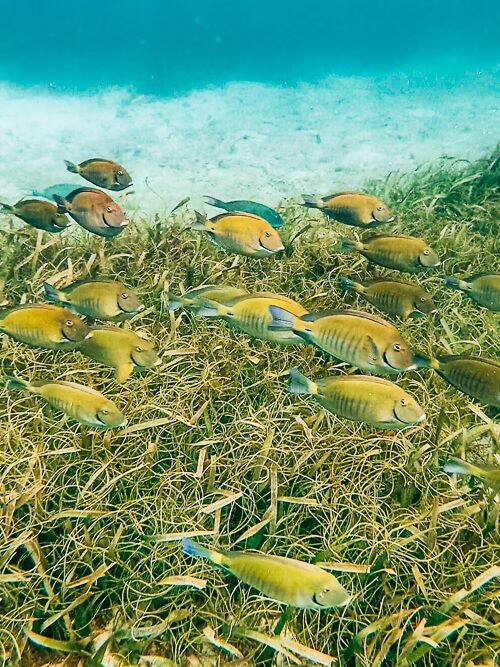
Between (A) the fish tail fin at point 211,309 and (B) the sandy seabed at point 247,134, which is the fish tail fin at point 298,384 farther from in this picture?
(B) the sandy seabed at point 247,134

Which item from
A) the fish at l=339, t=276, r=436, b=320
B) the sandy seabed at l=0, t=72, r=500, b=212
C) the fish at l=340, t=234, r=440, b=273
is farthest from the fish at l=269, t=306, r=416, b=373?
the sandy seabed at l=0, t=72, r=500, b=212

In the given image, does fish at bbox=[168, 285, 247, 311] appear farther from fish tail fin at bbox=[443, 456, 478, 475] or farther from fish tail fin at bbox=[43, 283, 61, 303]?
fish tail fin at bbox=[443, 456, 478, 475]

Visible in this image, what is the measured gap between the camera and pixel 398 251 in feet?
11.9

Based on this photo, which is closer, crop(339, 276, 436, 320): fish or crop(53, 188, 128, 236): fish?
crop(339, 276, 436, 320): fish

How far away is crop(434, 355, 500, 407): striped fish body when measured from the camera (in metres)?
2.62

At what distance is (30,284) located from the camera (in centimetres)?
443

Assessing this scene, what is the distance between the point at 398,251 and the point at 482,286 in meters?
0.60

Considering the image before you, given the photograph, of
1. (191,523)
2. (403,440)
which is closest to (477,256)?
(403,440)

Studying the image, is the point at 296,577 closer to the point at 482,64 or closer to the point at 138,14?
the point at 482,64

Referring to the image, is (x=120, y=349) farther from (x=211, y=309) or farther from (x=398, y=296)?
(x=398, y=296)

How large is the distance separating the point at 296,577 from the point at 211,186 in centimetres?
916

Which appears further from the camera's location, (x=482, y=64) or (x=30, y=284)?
(x=482, y=64)

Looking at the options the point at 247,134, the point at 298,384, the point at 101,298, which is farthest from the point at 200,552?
the point at 247,134

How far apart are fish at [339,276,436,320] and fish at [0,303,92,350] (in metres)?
1.59
